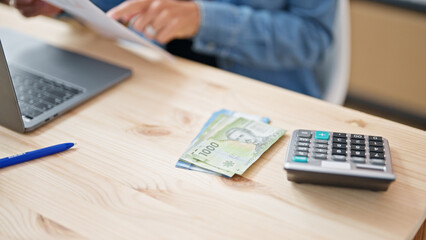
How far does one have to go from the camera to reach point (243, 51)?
99 centimetres

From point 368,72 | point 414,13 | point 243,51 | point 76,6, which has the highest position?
point 76,6

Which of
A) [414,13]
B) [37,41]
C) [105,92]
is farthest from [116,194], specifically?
[414,13]

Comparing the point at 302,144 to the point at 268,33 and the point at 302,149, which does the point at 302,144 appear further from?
the point at 268,33

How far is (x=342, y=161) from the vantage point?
56 cm

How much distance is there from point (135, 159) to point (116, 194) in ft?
0.23

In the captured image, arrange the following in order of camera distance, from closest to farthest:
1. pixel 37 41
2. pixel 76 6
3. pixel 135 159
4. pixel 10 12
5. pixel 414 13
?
1. pixel 135 159
2. pixel 76 6
3. pixel 37 41
4. pixel 10 12
5. pixel 414 13

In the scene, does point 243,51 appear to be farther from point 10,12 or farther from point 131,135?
point 10,12

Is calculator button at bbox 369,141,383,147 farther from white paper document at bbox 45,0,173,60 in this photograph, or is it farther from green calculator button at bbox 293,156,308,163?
white paper document at bbox 45,0,173,60

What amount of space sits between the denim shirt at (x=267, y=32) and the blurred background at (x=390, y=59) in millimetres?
1075

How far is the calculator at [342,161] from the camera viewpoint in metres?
→ 0.54

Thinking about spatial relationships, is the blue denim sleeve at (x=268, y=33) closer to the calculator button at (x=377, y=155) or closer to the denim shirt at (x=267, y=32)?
the denim shirt at (x=267, y=32)

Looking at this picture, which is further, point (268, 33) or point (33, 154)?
point (268, 33)

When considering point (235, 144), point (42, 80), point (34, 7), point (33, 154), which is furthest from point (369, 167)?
point (34, 7)

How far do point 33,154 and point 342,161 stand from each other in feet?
1.27
